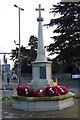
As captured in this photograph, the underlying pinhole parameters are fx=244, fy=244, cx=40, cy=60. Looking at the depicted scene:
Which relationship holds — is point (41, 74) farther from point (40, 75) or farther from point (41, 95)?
point (41, 95)

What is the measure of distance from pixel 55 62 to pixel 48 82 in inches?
1303

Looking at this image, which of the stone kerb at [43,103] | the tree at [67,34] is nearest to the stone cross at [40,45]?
the stone kerb at [43,103]

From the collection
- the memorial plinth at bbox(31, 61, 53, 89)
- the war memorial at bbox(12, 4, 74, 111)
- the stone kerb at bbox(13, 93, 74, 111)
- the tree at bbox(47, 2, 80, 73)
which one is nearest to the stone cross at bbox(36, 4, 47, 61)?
the war memorial at bbox(12, 4, 74, 111)

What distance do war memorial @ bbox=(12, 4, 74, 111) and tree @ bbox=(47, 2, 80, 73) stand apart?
29.7 meters

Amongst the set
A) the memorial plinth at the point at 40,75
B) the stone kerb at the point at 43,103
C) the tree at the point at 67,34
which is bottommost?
the stone kerb at the point at 43,103

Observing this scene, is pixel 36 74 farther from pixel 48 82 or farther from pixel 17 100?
pixel 17 100

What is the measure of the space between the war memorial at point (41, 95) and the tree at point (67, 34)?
2972 cm

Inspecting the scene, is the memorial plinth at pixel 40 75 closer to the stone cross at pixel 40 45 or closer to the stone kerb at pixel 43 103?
the stone cross at pixel 40 45

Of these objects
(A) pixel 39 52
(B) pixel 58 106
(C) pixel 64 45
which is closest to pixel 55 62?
(C) pixel 64 45

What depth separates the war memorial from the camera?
11.2 meters

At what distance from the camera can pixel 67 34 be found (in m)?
44.4

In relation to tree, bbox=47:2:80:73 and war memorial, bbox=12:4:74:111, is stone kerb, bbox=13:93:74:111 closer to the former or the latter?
war memorial, bbox=12:4:74:111

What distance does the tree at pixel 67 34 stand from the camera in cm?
4366

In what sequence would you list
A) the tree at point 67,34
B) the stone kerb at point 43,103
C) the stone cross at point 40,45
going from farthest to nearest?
the tree at point 67,34 < the stone cross at point 40,45 < the stone kerb at point 43,103
